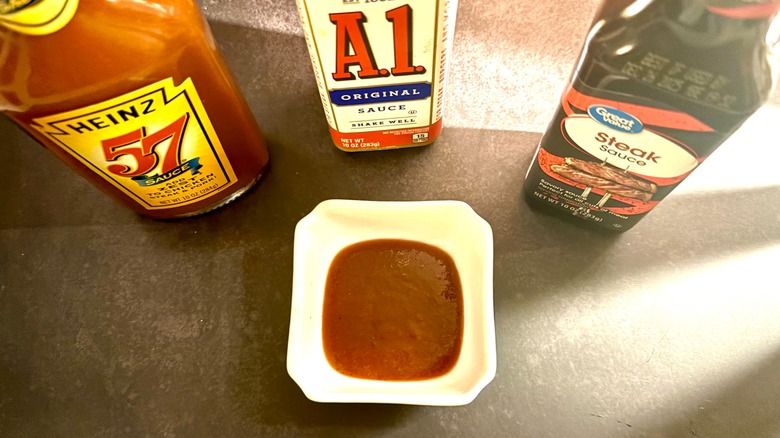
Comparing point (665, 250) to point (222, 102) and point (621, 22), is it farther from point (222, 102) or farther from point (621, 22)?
point (222, 102)

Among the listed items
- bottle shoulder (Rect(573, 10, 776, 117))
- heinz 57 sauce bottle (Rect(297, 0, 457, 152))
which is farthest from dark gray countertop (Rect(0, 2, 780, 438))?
bottle shoulder (Rect(573, 10, 776, 117))

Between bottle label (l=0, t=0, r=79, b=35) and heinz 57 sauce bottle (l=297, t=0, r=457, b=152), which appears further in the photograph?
heinz 57 sauce bottle (l=297, t=0, r=457, b=152)

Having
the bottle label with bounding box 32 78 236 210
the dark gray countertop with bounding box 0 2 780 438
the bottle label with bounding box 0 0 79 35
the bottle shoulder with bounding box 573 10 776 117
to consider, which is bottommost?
the dark gray countertop with bounding box 0 2 780 438

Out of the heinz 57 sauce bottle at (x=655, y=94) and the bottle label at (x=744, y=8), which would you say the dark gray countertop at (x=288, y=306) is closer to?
the heinz 57 sauce bottle at (x=655, y=94)

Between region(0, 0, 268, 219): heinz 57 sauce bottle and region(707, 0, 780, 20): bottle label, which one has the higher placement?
region(707, 0, 780, 20): bottle label

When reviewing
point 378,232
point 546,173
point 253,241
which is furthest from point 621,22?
point 253,241

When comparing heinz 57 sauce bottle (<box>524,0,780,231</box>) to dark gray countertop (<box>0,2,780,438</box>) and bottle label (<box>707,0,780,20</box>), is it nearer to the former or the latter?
bottle label (<box>707,0,780,20</box>)

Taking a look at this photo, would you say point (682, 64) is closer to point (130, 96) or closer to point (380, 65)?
point (380, 65)
